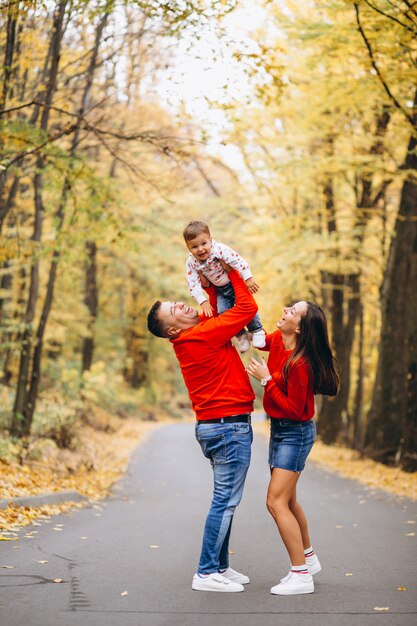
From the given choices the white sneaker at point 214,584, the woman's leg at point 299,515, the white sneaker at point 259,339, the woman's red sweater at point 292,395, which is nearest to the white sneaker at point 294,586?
the white sneaker at point 214,584

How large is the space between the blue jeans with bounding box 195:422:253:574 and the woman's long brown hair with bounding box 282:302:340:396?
22.4 inches

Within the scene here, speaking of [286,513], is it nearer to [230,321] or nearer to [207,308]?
[230,321]

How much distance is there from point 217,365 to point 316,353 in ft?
2.36

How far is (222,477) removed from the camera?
546 cm

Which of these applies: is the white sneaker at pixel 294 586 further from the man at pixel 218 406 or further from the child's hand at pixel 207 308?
the child's hand at pixel 207 308

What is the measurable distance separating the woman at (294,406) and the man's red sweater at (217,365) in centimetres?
15

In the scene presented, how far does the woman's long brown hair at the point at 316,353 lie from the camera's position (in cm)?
545

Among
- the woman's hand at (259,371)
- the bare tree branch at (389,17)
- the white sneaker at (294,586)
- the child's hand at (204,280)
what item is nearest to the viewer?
the white sneaker at (294,586)

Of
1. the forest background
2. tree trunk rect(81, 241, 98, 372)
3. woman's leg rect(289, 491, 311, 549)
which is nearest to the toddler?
woman's leg rect(289, 491, 311, 549)

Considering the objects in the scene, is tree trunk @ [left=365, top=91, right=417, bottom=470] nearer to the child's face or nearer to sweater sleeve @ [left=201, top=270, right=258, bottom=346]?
the child's face

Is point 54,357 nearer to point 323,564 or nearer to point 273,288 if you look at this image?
point 273,288

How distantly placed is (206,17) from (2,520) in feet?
22.2

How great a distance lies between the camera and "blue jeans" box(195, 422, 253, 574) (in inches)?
212

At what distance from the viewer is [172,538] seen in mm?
8078
